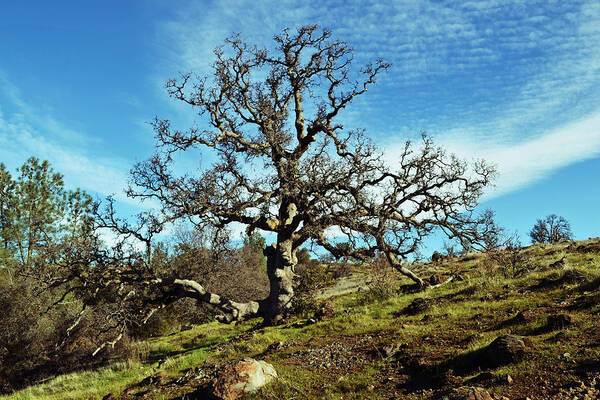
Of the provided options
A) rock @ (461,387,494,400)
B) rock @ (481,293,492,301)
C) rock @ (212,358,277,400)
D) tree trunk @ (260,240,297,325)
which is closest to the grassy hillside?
rock @ (481,293,492,301)

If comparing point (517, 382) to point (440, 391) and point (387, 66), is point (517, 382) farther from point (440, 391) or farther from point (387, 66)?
point (387, 66)

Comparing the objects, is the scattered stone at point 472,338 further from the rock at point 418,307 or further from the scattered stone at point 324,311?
the scattered stone at point 324,311

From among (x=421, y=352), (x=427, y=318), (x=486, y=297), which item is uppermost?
(x=486, y=297)

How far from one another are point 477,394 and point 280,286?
11.5 metres

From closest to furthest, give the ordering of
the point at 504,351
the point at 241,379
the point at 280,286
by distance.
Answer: the point at 504,351
the point at 241,379
the point at 280,286

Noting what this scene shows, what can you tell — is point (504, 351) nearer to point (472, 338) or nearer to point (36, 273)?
point (472, 338)

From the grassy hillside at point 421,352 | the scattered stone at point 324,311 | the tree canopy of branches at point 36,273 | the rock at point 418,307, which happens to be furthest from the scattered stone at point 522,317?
the tree canopy of branches at point 36,273

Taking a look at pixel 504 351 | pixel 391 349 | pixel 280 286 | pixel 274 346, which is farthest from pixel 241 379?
pixel 280 286

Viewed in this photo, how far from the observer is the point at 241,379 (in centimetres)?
700

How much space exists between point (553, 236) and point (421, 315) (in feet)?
157

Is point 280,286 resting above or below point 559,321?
above

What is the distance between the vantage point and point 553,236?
48.9 meters

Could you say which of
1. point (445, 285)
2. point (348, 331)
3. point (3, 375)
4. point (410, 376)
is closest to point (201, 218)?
point (348, 331)

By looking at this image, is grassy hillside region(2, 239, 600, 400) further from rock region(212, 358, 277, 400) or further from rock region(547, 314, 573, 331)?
rock region(212, 358, 277, 400)
